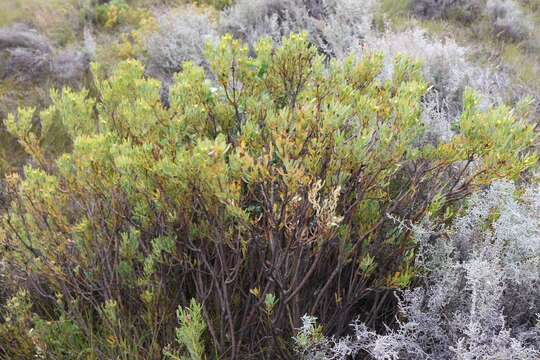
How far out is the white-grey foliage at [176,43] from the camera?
5.24 metres

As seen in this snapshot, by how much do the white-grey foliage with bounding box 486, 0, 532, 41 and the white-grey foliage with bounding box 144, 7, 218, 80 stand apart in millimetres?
3314

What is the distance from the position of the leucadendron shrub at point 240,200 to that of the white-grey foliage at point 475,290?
0.13m

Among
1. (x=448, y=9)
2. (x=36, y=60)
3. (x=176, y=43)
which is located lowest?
(x=36, y=60)

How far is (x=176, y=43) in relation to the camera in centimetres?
548

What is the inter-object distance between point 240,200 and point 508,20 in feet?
17.3

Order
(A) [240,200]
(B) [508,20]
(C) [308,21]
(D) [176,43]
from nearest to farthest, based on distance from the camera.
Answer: (A) [240,200]
(C) [308,21]
(D) [176,43]
(B) [508,20]

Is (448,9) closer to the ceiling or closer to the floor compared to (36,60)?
closer to the ceiling

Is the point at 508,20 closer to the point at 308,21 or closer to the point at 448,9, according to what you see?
the point at 448,9

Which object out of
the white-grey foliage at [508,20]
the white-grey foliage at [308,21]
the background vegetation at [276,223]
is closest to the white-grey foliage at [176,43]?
the white-grey foliage at [308,21]

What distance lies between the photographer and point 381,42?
463cm

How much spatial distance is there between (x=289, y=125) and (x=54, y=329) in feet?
5.08

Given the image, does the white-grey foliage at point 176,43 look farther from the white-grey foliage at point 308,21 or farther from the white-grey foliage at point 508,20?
the white-grey foliage at point 508,20

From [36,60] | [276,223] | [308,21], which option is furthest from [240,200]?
[36,60]

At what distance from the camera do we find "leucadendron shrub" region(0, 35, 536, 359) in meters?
1.83
